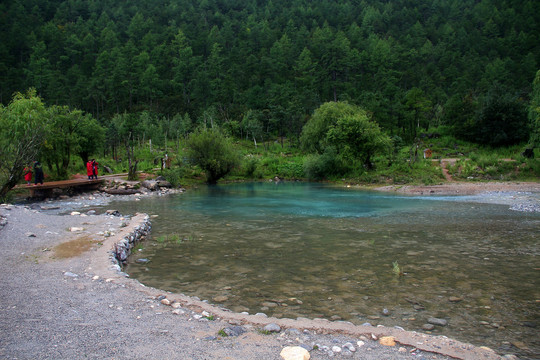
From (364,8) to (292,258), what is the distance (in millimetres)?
160130

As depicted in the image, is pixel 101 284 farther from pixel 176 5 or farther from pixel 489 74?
pixel 176 5

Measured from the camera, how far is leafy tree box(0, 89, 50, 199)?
52.7 ft

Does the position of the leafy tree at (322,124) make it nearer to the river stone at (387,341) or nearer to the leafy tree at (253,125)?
the leafy tree at (253,125)

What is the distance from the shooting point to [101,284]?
8.36 m

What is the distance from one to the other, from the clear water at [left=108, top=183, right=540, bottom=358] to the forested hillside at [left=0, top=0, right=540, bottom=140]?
54.0m

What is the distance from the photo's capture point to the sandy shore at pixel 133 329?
5230 millimetres

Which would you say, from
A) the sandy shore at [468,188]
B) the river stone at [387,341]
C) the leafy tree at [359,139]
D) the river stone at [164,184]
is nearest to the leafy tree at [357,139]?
the leafy tree at [359,139]

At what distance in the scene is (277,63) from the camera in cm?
11138

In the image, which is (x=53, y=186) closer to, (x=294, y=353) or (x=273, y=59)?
(x=294, y=353)

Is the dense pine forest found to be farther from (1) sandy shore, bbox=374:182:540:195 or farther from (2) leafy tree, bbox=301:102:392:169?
(1) sandy shore, bbox=374:182:540:195

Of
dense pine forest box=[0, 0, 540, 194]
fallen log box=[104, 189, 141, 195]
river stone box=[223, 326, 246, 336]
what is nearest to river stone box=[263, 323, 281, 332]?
river stone box=[223, 326, 246, 336]

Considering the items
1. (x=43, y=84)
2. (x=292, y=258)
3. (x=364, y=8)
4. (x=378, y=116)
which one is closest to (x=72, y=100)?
(x=43, y=84)

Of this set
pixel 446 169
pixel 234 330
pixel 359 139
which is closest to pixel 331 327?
pixel 234 330

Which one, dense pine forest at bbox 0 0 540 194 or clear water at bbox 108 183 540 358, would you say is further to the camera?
dense pine forest at bbox 0 0 540 194
